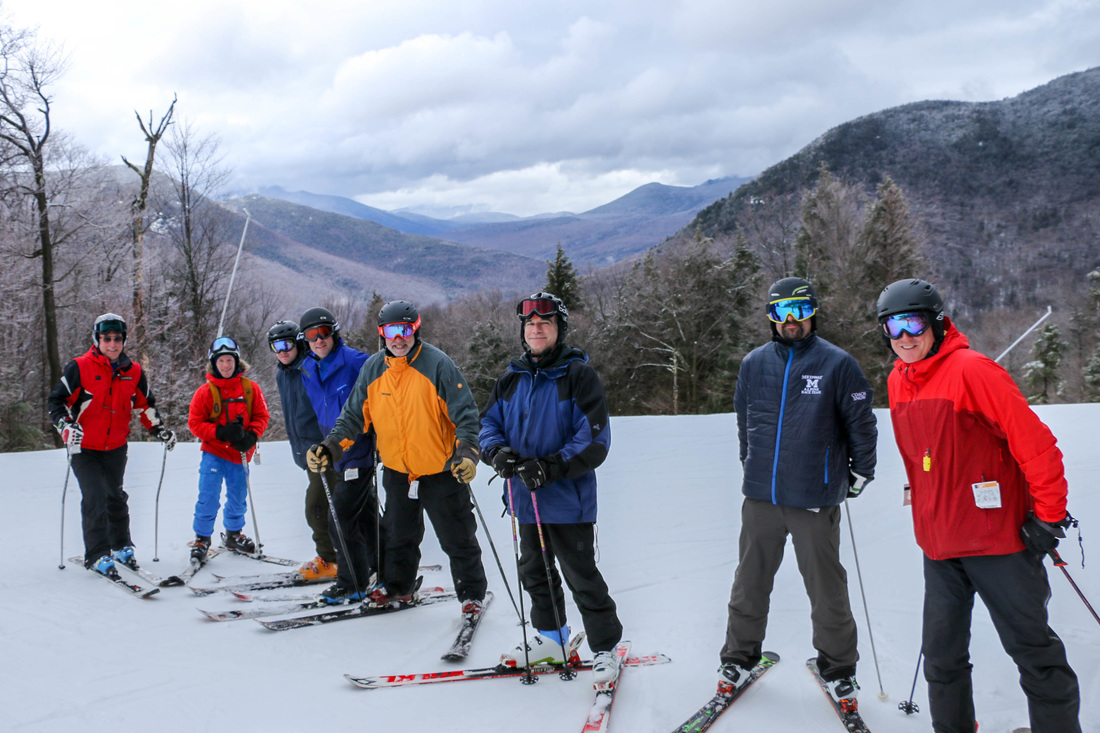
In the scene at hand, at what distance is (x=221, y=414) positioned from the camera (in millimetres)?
5875

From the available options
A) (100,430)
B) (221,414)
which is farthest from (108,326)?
(221,414)

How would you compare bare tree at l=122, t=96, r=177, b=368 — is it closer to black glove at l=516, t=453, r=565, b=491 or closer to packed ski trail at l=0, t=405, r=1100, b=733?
packed ski trail at l=0, t=405, r=1100, b=733

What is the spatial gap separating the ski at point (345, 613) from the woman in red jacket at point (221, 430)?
1873 millimetres

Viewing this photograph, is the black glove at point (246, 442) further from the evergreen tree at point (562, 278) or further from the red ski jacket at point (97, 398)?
the evergreen tree at point (562, 278)

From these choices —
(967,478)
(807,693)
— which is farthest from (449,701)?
(967,478)

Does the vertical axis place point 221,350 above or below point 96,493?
above

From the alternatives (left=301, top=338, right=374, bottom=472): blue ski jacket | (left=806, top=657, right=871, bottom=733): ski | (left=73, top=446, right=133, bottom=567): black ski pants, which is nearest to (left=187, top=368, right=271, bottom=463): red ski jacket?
(left=73, top=446, right=133, bottom=567): black ski pants

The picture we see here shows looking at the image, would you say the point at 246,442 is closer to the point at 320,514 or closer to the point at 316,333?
the point at 320,514

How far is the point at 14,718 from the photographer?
304 cm

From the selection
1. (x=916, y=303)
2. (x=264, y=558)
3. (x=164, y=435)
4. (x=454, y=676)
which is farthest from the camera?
(x=264, y=558)

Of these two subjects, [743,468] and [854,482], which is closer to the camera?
[854,482]

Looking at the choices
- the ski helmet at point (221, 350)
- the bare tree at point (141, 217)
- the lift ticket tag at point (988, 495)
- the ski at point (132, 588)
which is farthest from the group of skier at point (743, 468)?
the bare tree at point (141, 217)

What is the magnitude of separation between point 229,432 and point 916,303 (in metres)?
5.17

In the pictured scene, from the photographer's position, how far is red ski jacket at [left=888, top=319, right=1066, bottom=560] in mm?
2289
